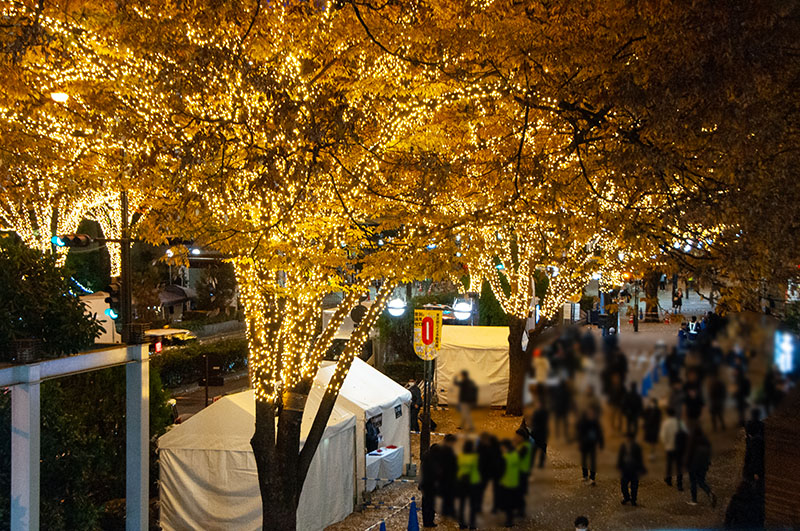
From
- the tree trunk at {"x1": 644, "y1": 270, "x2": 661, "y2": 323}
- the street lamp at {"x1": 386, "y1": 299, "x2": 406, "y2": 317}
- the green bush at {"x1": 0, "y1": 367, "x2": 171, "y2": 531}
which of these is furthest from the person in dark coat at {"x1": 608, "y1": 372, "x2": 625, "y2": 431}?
the street lamp at {"x1": 386, "y1": 299, "x2": 406, "y2": 317}

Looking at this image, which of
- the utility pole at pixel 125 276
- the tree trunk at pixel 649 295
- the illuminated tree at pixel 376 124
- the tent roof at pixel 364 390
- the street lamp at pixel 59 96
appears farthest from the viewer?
the tent roof at pixel 364 390

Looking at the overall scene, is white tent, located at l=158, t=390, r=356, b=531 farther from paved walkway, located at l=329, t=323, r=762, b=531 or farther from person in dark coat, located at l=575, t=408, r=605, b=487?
person in dark coat, located at l=575, t=408, r=605, b=487

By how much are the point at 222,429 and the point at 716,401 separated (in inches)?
367

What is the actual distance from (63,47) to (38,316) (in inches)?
130

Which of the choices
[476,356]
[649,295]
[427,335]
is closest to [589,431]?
[427,335]

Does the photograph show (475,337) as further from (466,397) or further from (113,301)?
(466,397)

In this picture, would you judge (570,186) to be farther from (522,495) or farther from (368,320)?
(522,495)

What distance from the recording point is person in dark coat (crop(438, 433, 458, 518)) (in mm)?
3406

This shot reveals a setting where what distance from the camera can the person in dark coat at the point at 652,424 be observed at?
3.10 meters

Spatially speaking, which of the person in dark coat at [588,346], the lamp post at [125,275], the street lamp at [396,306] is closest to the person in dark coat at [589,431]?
the person in dark coat at [588,346]

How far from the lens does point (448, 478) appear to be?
3.44 metres

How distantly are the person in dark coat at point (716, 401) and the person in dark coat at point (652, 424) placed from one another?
26 centimetres

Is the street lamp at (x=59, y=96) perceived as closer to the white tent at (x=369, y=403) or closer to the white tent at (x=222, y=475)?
the white tent at (x=222, y=475)

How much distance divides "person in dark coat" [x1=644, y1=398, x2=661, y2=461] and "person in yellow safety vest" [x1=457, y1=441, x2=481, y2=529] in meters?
0.80
